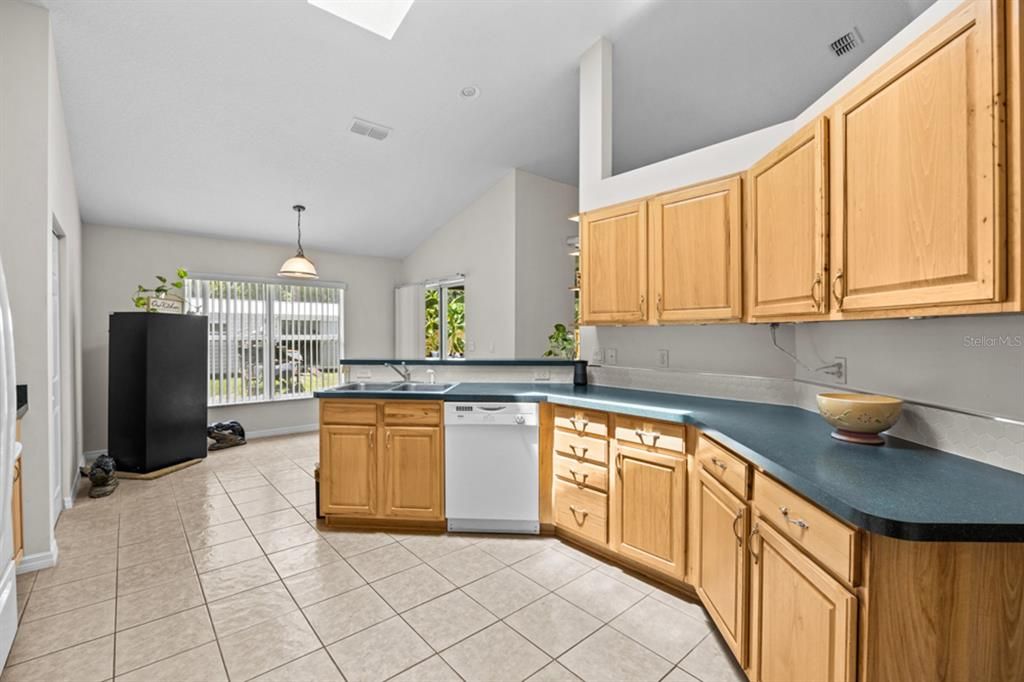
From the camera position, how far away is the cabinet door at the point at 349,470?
2.81 meters

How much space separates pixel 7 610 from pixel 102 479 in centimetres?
268

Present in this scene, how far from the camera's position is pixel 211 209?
14.8ft

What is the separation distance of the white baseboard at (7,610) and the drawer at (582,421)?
2274 mm

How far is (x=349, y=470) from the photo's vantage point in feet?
9.27

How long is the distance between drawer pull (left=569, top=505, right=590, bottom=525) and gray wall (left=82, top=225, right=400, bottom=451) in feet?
14.5

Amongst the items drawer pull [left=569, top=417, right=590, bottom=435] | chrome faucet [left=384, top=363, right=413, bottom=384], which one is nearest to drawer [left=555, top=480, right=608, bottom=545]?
drawer pull [left=569, top=417, right=590, bottom=435]

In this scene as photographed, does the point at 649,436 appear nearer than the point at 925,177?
No

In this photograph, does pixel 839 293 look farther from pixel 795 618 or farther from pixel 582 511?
pixel 582 511

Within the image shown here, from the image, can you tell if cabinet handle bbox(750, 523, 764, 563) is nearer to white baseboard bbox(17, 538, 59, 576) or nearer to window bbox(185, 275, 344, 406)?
white baseboard bbox(17, 538, 59, 576)

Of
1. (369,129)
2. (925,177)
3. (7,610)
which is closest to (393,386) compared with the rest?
(7,610)

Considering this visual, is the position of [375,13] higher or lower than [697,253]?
higher

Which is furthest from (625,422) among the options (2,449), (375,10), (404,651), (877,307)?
(375,10)

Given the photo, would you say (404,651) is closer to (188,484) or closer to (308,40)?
(188,484)

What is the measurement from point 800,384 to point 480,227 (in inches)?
148
